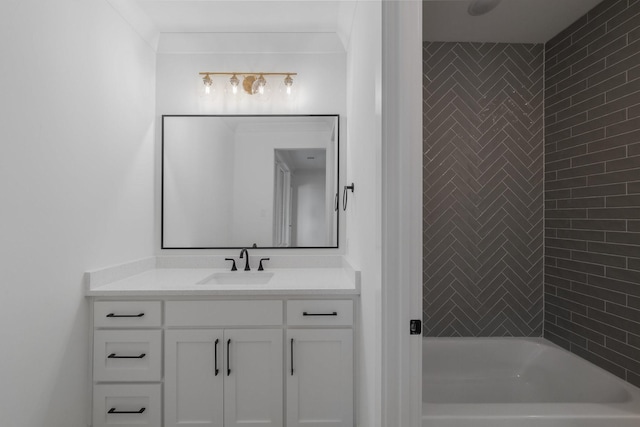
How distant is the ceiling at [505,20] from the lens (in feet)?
6.50

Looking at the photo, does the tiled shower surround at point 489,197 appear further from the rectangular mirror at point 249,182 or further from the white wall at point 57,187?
the white wall at point 57,187

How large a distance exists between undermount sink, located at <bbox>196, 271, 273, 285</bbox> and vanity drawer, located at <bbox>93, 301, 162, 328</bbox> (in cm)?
49

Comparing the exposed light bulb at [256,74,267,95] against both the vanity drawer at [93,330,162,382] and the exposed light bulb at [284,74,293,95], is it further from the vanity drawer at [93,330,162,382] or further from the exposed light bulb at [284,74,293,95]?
the vanity drawer at [93,330,162,382]

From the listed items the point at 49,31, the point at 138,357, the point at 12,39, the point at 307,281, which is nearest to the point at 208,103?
the point at 49,31

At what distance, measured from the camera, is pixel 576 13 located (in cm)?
206

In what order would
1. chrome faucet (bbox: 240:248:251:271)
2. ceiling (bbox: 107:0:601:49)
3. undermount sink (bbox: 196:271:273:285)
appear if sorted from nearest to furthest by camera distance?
ceiling (bbox: 107:0:601:49) → undermount sink (bbox: 196:271:273:285) → chrome faucet (bbox: 240:248:251:271)

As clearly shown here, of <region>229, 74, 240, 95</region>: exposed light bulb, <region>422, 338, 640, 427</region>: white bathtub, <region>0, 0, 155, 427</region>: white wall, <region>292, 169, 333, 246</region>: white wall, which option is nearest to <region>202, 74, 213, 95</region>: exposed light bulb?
<region>229, 74, 240, 95</region>: exposed light bulb

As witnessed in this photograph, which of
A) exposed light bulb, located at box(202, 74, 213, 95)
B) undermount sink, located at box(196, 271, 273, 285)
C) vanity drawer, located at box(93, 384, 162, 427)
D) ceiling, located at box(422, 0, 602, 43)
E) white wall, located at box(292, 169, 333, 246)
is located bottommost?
vanity drawer, located at box(93, 384, 162, 427)

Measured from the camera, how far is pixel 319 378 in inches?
73.3

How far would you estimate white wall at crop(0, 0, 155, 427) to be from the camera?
137 cm

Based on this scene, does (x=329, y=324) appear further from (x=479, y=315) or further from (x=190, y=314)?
(x=479, y=315)

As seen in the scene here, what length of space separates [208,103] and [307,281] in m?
1.48

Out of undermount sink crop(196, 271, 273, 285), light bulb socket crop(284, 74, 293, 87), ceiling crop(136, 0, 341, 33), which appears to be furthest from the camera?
light bulb socket crop(284, 74, 293, 87)

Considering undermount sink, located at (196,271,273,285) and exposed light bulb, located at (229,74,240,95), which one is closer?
undermount sink, located at (196,271,273,285)
